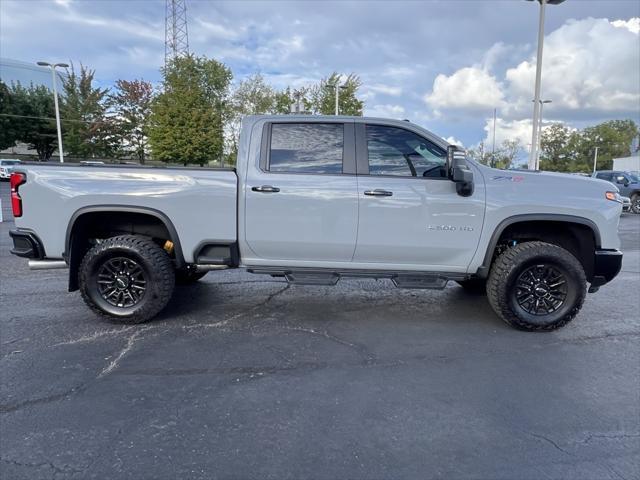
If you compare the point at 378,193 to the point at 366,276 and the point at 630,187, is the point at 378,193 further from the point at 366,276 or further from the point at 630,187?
the point at 630,187

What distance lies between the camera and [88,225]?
14.3 ft

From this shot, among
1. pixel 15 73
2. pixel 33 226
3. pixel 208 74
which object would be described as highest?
pixel 15 73

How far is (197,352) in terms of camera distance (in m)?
3.73

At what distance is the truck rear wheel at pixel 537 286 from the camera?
4203 mm

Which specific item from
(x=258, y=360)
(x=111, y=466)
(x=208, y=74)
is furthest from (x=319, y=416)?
(x=208, y=74)

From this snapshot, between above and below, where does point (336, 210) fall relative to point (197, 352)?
above

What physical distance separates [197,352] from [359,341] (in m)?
A: 1.47

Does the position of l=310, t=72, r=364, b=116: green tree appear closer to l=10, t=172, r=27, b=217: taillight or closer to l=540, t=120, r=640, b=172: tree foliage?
l=10, t=172, r=27, b=217: taillight

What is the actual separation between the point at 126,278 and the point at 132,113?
147 feet

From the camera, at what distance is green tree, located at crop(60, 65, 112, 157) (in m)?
41.2

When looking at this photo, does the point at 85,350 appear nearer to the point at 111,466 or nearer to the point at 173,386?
the point at 173,386

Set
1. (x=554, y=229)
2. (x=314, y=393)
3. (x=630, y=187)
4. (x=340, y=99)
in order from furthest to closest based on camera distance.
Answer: (x=340, y=99)
(x=630, y=187)
(x=554, y=229)
(x=314, y=393)

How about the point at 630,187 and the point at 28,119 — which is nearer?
the point at 630,187

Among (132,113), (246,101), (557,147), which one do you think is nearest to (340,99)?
(246,101)
